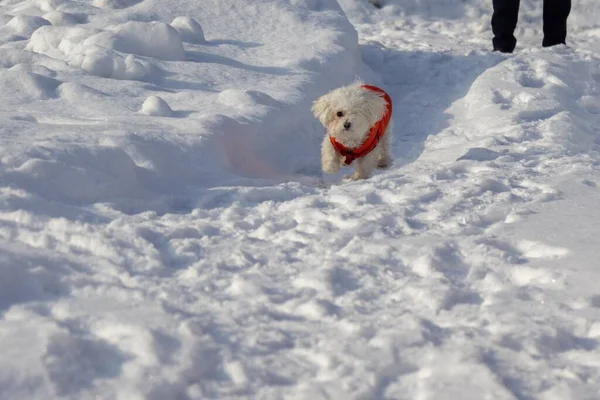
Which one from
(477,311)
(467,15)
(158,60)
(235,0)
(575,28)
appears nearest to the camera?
(477,311)

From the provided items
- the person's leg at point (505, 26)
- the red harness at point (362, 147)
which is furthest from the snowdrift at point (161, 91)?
the person's leg at point (505, 26)

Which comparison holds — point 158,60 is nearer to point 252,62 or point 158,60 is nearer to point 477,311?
point 252,62

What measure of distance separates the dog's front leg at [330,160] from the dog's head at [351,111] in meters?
0.14

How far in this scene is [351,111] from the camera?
490 cm

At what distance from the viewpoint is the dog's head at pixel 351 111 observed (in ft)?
16.1

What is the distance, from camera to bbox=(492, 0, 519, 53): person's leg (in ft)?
25.7

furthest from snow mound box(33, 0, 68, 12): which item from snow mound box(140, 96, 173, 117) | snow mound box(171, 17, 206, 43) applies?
snow mound box(140, 96, 173, 117)

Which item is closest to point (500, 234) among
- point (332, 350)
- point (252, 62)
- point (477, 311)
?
point (477, 311)

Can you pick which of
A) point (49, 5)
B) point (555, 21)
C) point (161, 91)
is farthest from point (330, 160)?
point (555, 21)

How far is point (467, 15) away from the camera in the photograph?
32.0 feet

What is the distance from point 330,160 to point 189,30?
2.33 metres

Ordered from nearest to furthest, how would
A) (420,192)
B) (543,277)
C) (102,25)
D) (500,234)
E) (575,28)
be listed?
1. (543,277)
2. (500,234)
3. (420,192)
4. (102,25)
5. (575,28)

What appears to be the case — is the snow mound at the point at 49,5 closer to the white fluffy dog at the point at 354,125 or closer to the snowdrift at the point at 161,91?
the snowdrift at the point at 161,91

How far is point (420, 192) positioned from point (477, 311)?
1295mm
